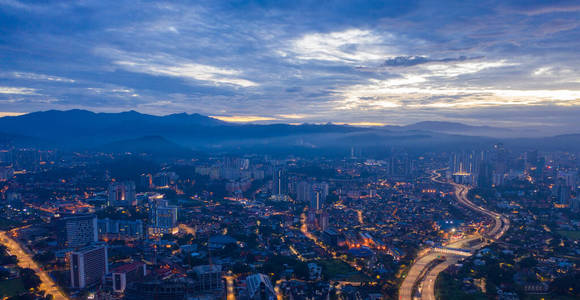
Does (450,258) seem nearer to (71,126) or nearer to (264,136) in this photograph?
(264,136)

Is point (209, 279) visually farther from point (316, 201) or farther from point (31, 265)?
point (316, 201)

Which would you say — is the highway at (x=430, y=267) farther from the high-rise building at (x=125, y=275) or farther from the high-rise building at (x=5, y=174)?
the high-rise building at (x=5, y=174)

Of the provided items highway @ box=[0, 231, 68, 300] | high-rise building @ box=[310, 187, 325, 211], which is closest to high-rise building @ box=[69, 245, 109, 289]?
highway @ box=[0, 231, 68, 300]

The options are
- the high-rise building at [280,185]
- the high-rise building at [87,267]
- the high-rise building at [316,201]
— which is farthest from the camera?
the high-rise building at [280,185]

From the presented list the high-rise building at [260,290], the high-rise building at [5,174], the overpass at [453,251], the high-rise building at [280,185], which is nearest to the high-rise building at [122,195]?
the high-rise building at [280,185]

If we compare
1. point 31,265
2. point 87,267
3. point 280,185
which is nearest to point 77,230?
point 31,265

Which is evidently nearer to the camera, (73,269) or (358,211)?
(73,269)

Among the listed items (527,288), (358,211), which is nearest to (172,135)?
(358,211)

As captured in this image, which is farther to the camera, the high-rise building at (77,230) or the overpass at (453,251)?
the high-rise building at (77,230)
